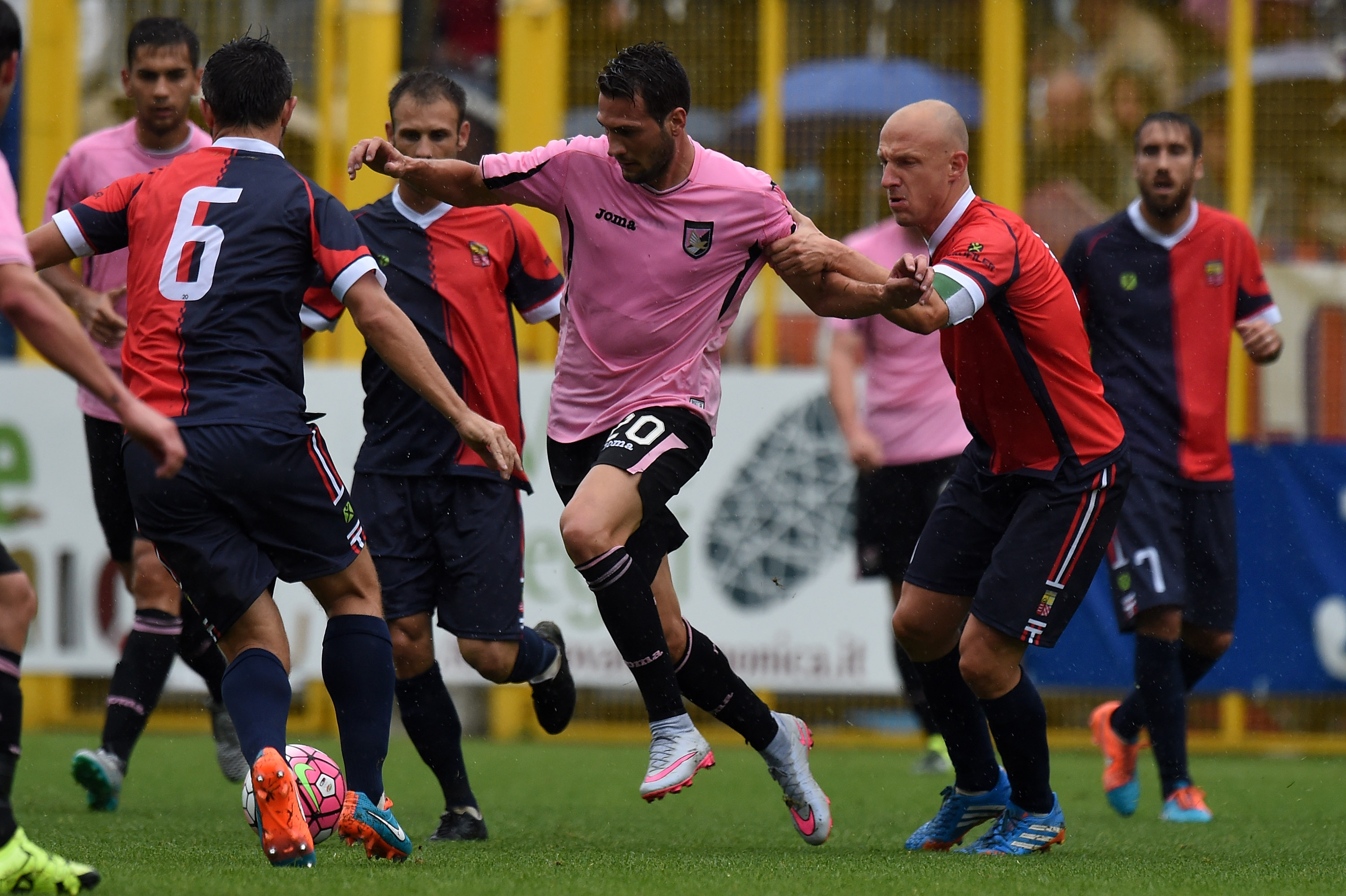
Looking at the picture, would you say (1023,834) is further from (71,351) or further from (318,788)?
(71,351)

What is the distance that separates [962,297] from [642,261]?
39.1 inches

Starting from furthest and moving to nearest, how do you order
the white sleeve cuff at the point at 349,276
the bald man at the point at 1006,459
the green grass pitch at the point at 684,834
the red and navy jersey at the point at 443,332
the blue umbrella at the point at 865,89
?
1. the blue umbrella at the point at 865,89
2. the red and navy jersey at the point at 443,332
3. the bald man at the point at 1006,459
4. the white sleeve cuff at the point at 349,276
5. the green grass pitch at the point at 684,834

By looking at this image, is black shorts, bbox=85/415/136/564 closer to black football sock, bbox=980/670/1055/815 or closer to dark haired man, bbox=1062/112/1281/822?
black football sock, bbox=980/670/1055/815

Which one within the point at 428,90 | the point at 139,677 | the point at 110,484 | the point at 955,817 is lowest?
the point at 955,817

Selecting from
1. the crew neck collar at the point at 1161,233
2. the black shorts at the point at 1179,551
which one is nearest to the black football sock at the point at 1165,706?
the black shorts at the point at 1179,551

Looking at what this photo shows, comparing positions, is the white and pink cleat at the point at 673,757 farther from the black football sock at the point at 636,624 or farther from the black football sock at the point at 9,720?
the black football sock at the point at 9,720

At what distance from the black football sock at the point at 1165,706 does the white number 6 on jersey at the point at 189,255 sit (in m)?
3.86

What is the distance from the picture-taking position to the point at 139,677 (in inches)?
250

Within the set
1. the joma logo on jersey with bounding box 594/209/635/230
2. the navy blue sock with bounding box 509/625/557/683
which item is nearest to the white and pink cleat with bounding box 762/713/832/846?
the navy blue sock with bounding box 509/625/557/683

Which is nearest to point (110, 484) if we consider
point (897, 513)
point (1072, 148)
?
point (897, 513)

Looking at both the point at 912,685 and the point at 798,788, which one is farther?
the point at 912,685

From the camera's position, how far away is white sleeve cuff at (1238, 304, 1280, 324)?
663cm

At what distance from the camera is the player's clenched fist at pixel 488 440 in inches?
183

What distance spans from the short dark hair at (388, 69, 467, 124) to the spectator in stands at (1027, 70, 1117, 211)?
4.78 metres
